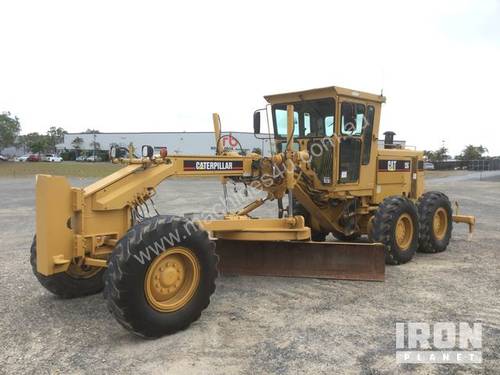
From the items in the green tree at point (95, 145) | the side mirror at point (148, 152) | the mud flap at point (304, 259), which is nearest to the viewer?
the side mirror at point (148, 152)

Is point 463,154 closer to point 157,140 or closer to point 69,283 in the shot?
point 157,140

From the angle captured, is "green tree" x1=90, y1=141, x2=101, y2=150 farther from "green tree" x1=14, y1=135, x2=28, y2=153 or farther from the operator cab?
the operator cab

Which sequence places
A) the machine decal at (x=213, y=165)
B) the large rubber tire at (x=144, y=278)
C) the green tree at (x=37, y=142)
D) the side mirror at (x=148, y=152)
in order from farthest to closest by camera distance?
1. the green tree at (x=37, y=142)
2. the machine decal at (x=213, y=165)
3. the side mirror at (x=148, y=152)
4. the large rubber tire at (x=144, y=278)

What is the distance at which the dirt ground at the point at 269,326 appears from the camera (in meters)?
4.08

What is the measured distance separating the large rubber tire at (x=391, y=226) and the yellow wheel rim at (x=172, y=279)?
344cm

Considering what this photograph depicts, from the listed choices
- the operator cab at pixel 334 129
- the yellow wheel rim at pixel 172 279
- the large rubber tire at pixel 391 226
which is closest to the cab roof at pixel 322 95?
the operator cab at pixel 334 129

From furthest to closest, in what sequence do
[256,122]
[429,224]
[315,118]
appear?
1. [429,224]
2. [315,118]
3. [256,122]

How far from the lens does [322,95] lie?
7.38 m

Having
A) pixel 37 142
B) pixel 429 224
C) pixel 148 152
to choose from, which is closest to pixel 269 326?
pixel 148 152

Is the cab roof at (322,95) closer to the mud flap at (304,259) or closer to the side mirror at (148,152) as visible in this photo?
the mud flap at (304,259)

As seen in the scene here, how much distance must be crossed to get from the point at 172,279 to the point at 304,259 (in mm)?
2476

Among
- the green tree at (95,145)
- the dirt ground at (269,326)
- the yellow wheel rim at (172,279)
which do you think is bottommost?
the dirt ground at (269,326)

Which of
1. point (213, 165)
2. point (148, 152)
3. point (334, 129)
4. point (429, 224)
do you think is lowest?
point (429, 224)

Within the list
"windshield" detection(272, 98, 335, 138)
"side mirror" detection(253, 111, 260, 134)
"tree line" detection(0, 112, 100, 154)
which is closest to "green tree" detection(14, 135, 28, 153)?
"tree line" detection(0, 112, 100, 154)
